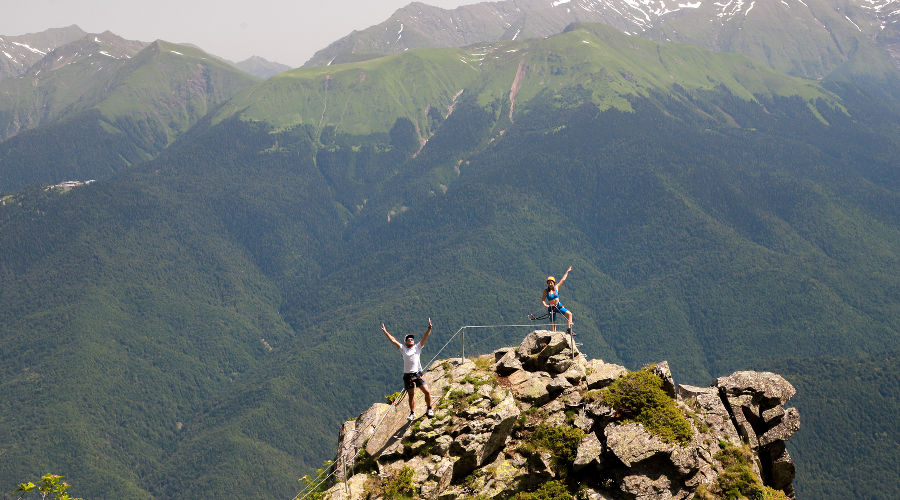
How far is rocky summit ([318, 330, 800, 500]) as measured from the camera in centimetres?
3316

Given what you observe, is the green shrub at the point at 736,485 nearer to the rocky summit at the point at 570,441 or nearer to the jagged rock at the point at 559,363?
the rocky summit at the point at 570,441

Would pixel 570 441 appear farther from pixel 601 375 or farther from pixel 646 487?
pixel 601 375

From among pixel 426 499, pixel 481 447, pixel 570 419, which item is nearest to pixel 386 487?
pixel 426 499

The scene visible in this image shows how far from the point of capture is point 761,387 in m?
41.6

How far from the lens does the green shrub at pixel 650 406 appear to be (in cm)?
3397

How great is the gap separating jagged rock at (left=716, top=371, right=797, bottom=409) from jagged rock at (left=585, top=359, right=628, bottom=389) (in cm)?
723

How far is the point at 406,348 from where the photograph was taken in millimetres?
37375

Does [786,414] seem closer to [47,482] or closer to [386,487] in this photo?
[386,487]

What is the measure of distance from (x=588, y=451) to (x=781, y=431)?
15.3m

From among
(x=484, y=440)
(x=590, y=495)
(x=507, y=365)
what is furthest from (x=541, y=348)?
(x=590, y=495)

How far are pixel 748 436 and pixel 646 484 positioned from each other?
10663 mm

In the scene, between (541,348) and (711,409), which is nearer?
(711,409)

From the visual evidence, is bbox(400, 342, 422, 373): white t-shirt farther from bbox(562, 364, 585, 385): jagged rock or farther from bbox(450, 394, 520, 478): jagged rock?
bbox(562, 364, 585, 385): jagged rock

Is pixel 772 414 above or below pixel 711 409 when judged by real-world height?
below
